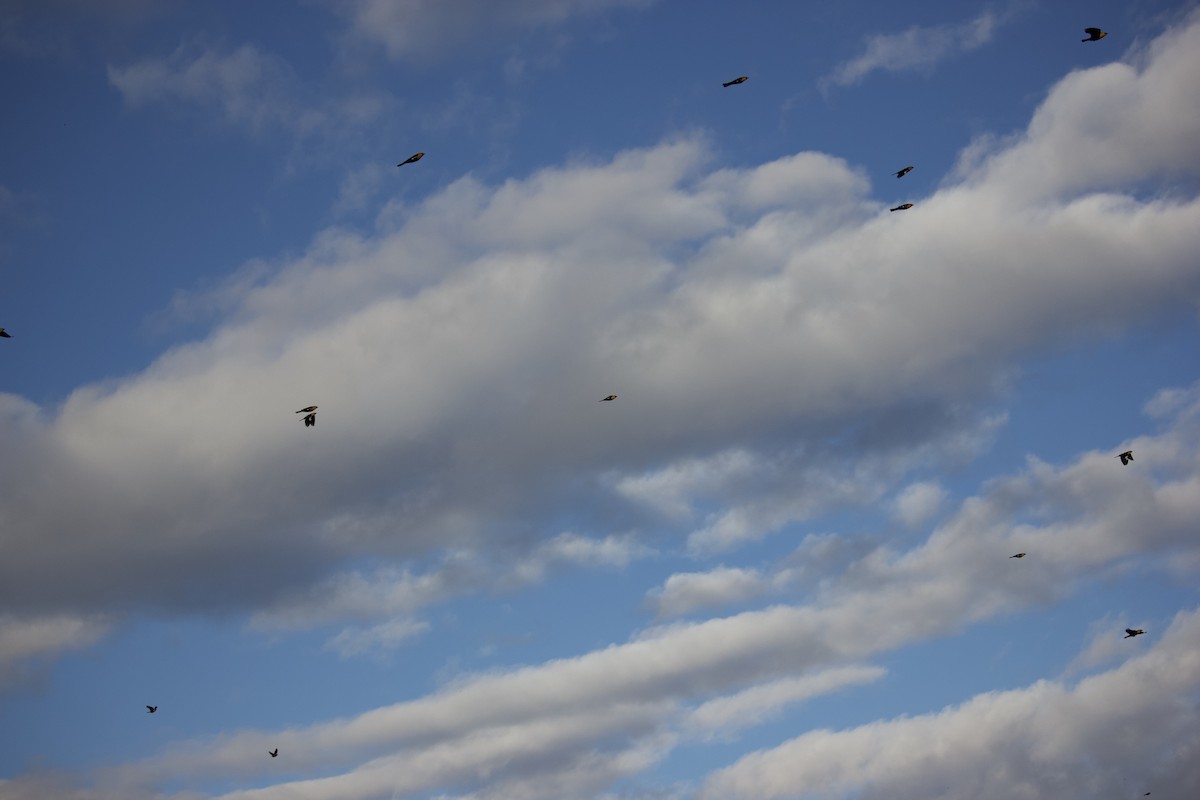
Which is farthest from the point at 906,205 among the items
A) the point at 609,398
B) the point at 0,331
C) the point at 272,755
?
the point at 272,755

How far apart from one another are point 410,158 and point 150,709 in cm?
9327

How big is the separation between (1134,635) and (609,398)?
182ft

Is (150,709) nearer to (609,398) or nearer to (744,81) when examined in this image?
(609,398)

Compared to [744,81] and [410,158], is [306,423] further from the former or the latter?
[744,81]

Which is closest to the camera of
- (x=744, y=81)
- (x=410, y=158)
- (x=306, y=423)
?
(x=410, y=158)

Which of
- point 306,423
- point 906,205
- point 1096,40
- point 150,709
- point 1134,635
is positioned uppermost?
point 1096,40

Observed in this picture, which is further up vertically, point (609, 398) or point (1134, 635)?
point (609, 398)

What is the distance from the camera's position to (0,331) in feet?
364

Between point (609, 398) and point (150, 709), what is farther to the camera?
point (150, 709)

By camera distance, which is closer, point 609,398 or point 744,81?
point 744,81

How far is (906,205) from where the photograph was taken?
109 meters

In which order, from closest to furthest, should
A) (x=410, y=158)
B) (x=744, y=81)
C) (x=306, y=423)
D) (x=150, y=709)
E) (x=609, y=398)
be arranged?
(x=410, y=158)
(x=744, y=81)
(x=306, y=423)
(x=609, y=398)
(x=150, y=709)

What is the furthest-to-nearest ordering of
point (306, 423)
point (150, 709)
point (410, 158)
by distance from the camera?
1. point (150, 709)
2. point (306, 423)
3. point (410, 158)

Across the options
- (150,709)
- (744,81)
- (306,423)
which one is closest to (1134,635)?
(744,81)
